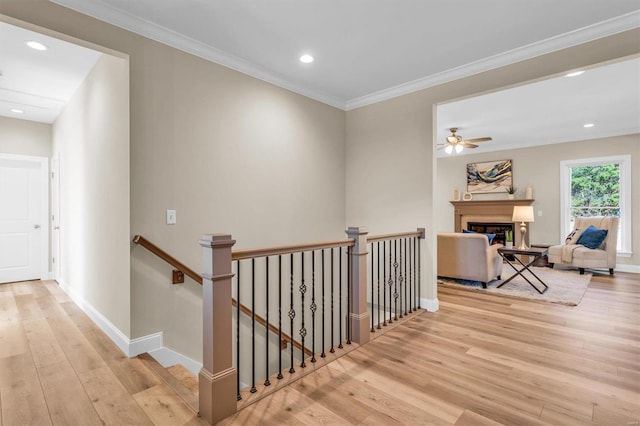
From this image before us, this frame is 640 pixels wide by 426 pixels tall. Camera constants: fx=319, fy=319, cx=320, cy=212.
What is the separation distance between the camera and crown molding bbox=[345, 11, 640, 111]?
8.21 feet

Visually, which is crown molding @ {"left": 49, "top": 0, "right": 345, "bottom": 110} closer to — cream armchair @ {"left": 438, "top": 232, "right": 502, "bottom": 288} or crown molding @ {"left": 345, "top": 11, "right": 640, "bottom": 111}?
crown molding @ {"left": 345, "top": 11, "right": 640, "bottom": 111}

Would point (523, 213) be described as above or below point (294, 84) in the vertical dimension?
below

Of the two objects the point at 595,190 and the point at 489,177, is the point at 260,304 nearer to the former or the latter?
the point at 489,177

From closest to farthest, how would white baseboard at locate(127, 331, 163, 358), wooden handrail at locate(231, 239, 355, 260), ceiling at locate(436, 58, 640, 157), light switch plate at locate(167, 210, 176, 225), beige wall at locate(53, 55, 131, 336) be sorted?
wooden handrail at locate(231, 239, 355, 260), white baseboard at locate(127, 331, 163, 358), beige wall at locate(53, 55, 131, 336), light switch plate at locate(167, 210, 176, 225), ceiling at locate(436, 58, 640, 157)

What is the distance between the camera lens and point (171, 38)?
2.71 m

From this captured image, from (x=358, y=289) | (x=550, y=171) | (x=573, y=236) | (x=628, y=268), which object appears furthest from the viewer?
(x=550, y=171)

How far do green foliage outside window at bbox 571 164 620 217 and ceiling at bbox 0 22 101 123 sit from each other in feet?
27.4

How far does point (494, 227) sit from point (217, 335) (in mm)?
7488

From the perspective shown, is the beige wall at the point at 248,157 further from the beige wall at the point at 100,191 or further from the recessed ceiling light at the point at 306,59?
the recessed ceiling light at the point at 306,59

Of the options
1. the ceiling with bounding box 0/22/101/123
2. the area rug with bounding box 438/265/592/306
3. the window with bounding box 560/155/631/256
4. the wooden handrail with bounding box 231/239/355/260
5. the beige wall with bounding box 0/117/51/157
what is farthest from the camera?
the window with bounding box 560/155/631/256

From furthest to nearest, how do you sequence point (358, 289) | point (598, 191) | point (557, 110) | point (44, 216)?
point (598, 191) < point (44, 216) < point (557, 110) < point (358, 289)

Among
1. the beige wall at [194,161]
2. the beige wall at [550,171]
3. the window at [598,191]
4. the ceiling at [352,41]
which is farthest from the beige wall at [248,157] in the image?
the window at [598,191]

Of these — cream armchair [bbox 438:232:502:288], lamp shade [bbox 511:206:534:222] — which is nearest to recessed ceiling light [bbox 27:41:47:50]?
cream armchair [bbox 438:232:502:288]

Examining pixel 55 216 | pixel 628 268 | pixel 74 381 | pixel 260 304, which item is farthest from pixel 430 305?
pixel 55 216
